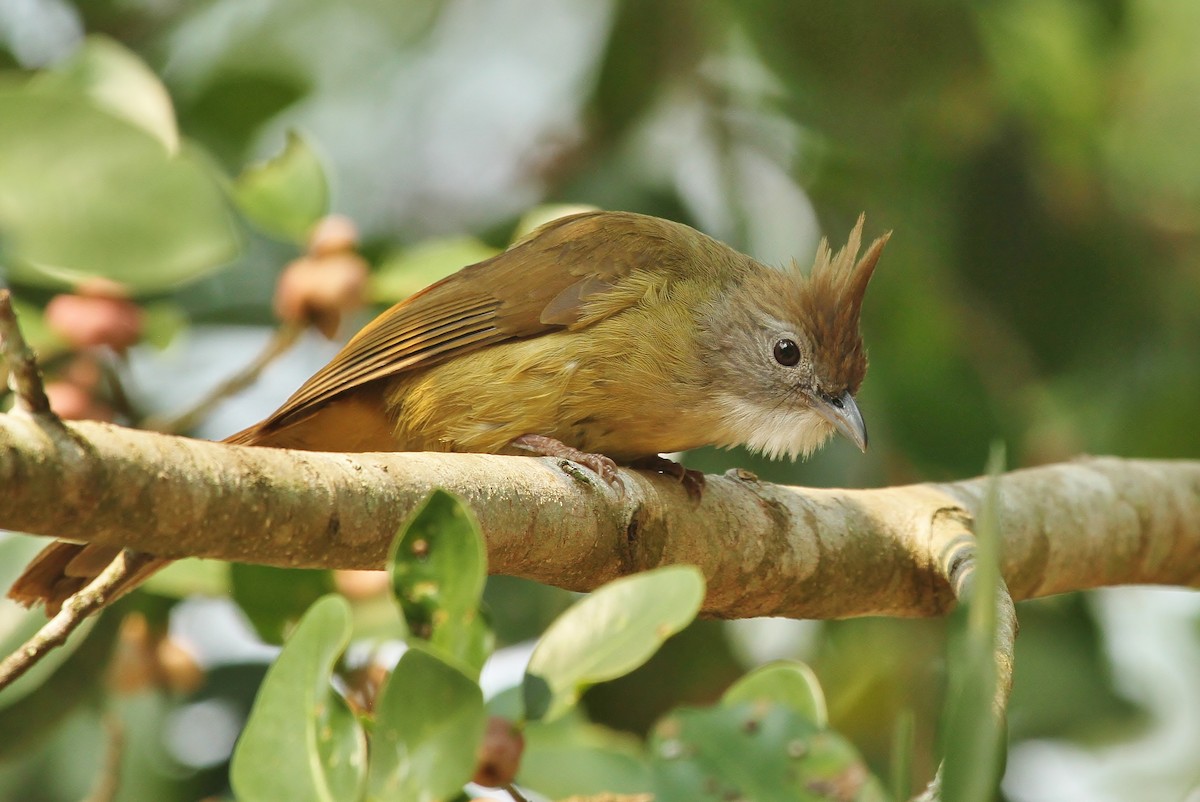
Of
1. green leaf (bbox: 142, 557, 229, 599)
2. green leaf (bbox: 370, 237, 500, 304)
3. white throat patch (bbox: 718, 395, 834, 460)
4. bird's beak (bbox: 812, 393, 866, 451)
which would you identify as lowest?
green leaf (bbox: 142, 557, 229, 599)

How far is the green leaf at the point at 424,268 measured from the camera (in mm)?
4129

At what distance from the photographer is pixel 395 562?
204 centimetres

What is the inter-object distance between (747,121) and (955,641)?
4492 mm

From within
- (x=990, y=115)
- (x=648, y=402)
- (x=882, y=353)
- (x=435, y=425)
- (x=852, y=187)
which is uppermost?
(x=990, y=115)

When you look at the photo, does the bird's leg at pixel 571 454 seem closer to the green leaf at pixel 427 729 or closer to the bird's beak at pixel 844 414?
the bird's beak at pixel 844 414

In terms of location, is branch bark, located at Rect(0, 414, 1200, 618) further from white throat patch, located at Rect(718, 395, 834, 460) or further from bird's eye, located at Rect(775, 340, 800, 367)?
bird's eye, located at Rect(775, 340, 800, 367)

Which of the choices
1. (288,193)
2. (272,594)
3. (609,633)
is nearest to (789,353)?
(288,193)

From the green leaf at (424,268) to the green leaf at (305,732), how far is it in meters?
2.21

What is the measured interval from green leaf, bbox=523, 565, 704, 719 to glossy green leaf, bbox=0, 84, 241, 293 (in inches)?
69.3

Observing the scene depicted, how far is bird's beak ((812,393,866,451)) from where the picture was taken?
13.4 feet

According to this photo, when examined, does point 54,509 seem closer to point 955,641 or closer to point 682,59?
point 955,641

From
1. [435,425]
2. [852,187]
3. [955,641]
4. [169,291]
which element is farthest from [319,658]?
[852,187]

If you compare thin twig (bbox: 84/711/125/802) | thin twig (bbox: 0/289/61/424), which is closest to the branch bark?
thin twig (bbox: 0/289/61/424)

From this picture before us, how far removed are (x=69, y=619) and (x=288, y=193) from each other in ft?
6.58
